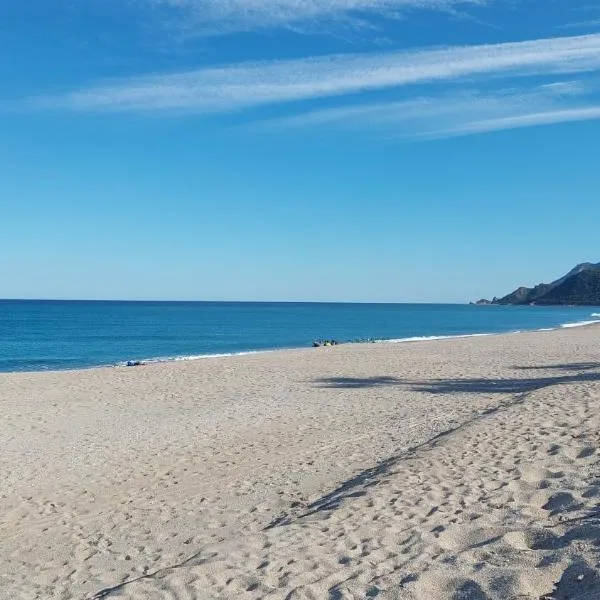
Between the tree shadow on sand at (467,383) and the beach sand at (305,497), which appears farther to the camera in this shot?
the tree shadow on sand at (467,383)

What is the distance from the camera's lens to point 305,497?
8.08 meters

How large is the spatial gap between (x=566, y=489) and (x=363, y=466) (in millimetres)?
3235

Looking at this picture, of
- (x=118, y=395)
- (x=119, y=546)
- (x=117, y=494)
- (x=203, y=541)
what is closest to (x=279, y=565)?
(x=203, y=541)

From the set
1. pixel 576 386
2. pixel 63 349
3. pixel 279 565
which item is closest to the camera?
pixel 279 565

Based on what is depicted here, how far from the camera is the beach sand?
16.8ft

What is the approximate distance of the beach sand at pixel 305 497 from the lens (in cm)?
513

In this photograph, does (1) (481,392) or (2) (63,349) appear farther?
(2) (63,349)

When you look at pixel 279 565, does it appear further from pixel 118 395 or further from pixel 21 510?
pixel 118 395

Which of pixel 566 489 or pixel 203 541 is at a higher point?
pixel 566 489

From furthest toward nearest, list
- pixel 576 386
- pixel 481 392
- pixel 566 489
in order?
pixel 481 392 → pixel 576 386 → pixel 566 489

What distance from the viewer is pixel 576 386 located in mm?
14500

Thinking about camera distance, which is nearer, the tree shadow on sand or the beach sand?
the beach sand

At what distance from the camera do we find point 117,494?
29.0 feet

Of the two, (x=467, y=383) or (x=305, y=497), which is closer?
(x=305, y=497)
